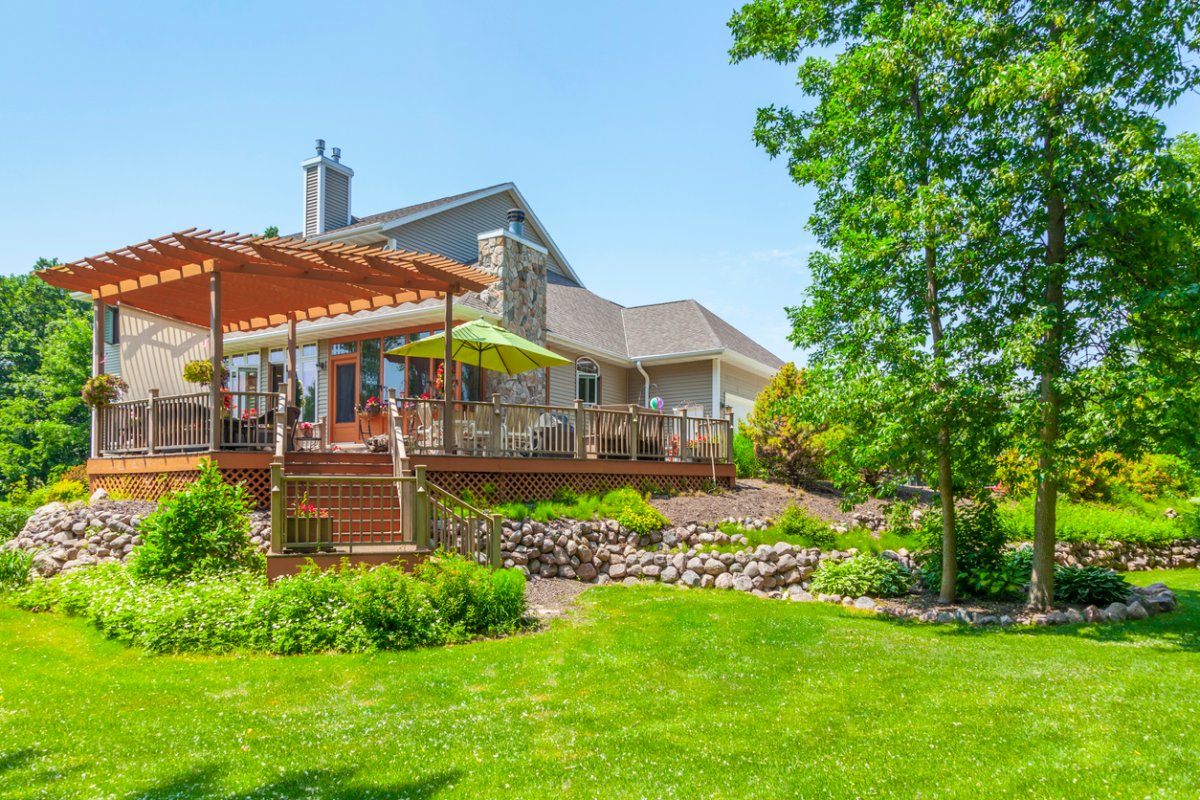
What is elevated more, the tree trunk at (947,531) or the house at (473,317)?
the house at (473,317)

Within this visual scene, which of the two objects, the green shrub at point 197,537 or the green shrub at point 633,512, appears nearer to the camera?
the green shrub at point 197,537

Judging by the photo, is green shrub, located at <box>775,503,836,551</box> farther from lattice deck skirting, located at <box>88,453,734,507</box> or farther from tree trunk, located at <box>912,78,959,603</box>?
lattice deck skirting, located at <box>88,453,734,507</box>

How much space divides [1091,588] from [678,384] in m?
12.2

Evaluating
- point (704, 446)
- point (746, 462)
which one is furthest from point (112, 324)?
point (746, 462)

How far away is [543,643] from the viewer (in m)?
7.41

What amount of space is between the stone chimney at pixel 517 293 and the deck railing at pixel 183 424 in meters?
5.51

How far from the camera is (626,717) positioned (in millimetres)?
5340

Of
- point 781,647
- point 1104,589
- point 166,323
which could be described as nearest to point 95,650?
point 781,647

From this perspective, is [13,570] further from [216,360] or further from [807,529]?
[807,529]

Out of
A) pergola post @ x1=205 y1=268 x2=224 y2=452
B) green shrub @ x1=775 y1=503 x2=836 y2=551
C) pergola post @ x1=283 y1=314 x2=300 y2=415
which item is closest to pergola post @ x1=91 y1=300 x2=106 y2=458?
pergola post @ x1=283 y1=314 x2=300 y2=415

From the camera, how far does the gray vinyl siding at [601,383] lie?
18625mm

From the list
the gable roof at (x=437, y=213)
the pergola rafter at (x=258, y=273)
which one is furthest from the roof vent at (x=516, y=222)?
the pergola rafter at (x=258, y=273)

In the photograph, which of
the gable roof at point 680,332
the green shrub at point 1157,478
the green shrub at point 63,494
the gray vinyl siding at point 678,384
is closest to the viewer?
the green shrub at point 63,494

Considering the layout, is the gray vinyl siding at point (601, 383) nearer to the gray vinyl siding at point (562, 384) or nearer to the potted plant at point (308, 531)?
the gray vinyl siding at point (562, 384)
